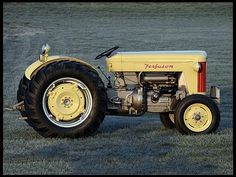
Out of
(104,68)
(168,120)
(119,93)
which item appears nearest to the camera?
(119,93)

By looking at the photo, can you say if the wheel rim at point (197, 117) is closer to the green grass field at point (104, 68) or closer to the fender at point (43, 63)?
the green grass field at point (104, 68)

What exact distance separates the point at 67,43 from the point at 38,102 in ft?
73.0

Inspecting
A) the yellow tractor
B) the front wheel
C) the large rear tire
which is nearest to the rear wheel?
the yellow tractor

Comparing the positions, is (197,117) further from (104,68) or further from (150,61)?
(104,68)

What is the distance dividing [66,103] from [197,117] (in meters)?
1.87

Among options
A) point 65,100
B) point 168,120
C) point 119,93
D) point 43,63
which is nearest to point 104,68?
point 168,120

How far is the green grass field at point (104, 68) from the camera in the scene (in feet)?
30.2

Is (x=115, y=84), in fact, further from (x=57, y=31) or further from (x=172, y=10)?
(x=172, y=10)

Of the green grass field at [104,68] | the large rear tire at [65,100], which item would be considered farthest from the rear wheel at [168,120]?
the large rear tire at [65,100]

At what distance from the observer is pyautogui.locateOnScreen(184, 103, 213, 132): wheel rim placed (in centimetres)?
1129

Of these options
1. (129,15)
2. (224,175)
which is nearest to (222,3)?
(129,15)

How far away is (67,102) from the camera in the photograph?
11.2 meters

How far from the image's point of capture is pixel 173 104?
38.2ft

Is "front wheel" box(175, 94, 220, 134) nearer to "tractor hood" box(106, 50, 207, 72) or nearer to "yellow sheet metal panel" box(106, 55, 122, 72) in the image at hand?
"tractor hood" box(106, 50, 207, 72)
